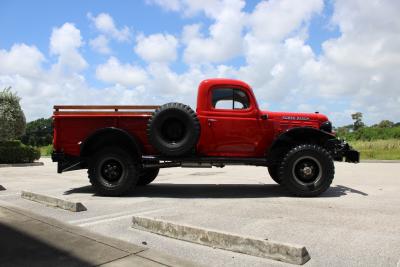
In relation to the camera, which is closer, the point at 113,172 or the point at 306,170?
the point at 306,170

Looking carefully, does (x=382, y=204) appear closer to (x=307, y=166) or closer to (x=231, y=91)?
(x=307, y=166)

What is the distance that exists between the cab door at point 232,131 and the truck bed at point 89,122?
4.00ft

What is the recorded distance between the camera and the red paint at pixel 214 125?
819 centimetres

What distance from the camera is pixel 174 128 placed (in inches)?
316

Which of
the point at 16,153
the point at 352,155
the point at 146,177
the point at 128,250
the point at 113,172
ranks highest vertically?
the point at 16,153

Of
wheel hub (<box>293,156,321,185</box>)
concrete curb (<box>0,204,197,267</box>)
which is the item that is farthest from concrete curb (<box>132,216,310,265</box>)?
wheel hub (<box>293,156,321,185</box>)

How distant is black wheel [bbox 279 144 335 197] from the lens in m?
7.90

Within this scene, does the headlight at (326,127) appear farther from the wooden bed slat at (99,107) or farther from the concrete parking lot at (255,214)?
the wooden bed slat at (99,107)

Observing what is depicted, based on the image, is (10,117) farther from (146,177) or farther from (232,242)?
(232,242)

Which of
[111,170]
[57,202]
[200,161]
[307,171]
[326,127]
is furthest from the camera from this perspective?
[326,127]

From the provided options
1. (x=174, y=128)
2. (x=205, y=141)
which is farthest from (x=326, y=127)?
(x=174, y=128)

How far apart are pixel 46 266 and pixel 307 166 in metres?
5.54

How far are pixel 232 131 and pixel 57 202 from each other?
359cm

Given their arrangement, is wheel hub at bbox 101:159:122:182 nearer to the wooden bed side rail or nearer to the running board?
the running board
